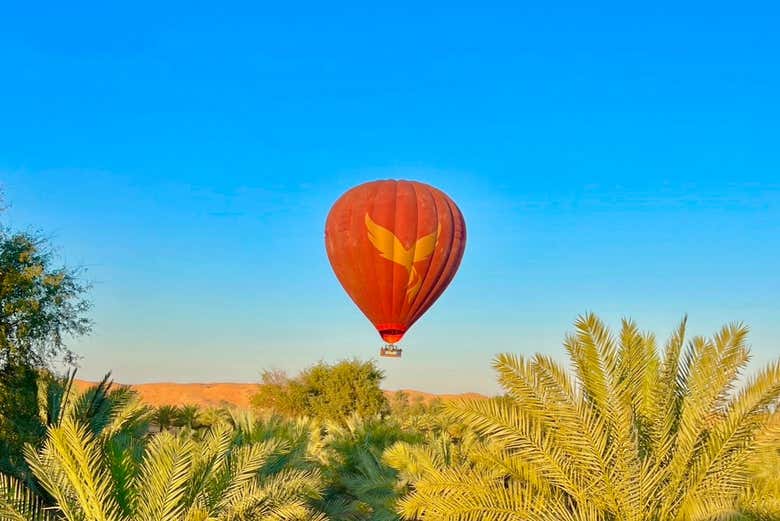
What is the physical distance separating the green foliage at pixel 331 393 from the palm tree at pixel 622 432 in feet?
105

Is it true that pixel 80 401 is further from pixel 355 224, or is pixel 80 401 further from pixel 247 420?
pixel 355 224

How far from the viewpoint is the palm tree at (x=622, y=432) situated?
9562 millimetres

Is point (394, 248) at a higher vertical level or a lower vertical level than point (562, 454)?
higher

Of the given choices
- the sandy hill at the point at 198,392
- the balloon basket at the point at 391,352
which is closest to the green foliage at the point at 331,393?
the balloon basket at the point at 391,352

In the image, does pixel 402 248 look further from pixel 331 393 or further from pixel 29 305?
pixel 331 393

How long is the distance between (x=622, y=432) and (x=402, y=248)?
50.4 feet

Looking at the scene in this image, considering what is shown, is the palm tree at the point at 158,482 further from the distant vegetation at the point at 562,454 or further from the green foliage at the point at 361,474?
the green foliage at the point at 361,474

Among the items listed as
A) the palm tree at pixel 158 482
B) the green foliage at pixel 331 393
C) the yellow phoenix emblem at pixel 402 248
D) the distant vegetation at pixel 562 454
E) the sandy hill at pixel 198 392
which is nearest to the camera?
the palm tree at pixel 158 482

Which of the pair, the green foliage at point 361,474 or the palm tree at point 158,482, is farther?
the green foliage at point 361,474

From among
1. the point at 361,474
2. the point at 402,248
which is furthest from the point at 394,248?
the point at 361,474

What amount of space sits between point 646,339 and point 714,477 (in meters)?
1.76

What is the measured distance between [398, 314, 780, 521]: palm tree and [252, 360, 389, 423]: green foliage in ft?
105

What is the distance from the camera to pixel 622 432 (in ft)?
31.2

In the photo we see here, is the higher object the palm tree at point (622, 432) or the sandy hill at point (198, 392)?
the sandy hill at point (198, 392)
